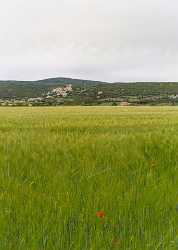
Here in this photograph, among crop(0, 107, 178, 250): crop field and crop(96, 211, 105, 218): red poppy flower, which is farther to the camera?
crop(96, 211, 105, 218): red poppy flower

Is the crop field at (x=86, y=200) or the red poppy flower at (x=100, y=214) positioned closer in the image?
the crop field at (x=86, y=200)

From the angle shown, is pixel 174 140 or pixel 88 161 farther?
pixel 174 140

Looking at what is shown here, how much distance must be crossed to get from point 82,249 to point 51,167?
128 cm

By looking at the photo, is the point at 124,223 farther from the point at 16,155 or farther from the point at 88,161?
the point at 16,155

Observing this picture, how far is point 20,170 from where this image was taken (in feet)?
10.3

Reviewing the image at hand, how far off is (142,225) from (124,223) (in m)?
0.15

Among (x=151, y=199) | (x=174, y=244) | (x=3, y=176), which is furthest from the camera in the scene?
(x=3, y=176)

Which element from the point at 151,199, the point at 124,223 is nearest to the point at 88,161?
the point at 151,199

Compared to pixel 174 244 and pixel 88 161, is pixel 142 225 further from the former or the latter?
pixel 88 161

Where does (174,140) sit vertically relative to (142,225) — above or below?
above

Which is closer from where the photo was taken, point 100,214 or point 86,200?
point 100,214

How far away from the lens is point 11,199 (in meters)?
2.51

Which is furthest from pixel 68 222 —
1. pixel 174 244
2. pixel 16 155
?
pixel 16 155

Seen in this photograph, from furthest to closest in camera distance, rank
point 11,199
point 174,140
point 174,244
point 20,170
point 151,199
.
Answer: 1. point 174,140
2. point 20,170
3. point 151,199
4. point 11,199
5. point 174,244
